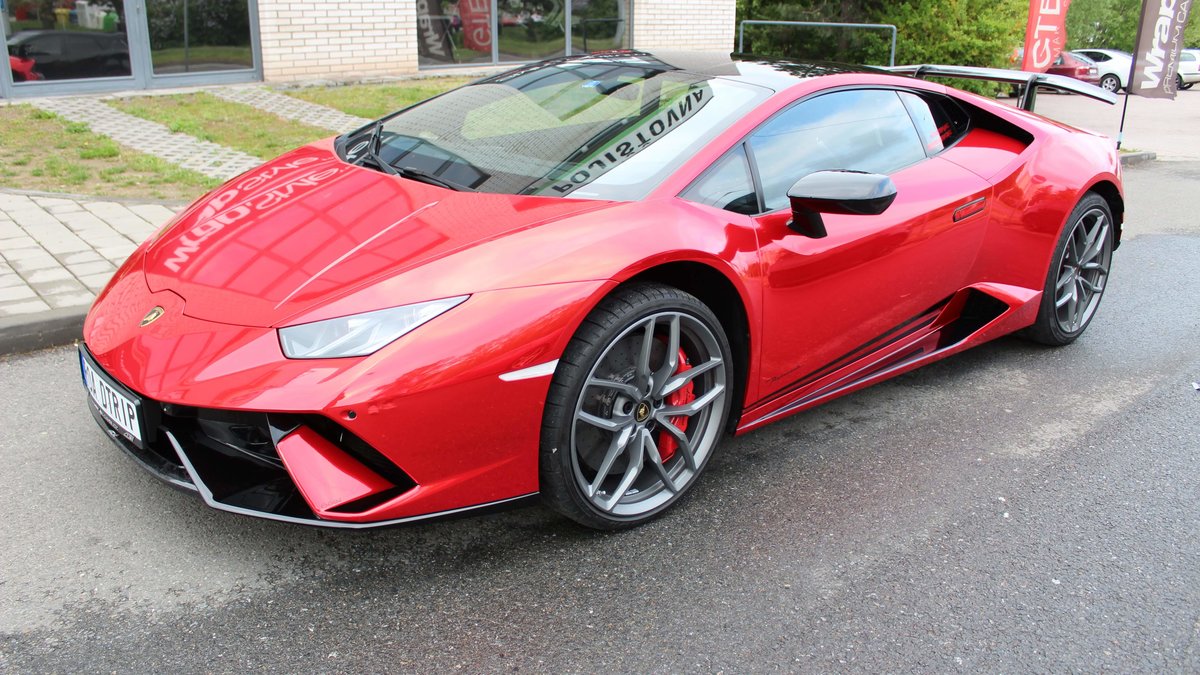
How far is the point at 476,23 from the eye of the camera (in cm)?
1298

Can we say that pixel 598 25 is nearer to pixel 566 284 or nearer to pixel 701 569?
pixel 566 284

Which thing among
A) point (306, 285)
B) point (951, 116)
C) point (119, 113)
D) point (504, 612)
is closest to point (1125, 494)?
point (951, 116)

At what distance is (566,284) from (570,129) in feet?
3.11

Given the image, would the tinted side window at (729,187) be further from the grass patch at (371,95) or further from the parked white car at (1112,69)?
the parked white car at (1112,69)

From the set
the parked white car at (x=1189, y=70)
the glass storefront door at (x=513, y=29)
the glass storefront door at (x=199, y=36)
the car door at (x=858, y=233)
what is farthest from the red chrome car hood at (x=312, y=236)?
the parked white car at (x=1189, y=70)

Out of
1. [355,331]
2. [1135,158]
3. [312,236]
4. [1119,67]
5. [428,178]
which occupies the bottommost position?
[1135,158]

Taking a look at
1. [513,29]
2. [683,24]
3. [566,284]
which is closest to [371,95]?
[513,29]

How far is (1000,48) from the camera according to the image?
56.4 feet

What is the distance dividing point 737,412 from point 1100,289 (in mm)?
2563

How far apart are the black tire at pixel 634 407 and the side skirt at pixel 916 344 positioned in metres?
0.25

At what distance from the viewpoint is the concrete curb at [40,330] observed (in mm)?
4051

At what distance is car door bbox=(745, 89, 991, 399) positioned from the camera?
3104 mm

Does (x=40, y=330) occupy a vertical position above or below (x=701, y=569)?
above

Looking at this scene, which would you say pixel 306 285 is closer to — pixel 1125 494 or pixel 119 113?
pixel 1125 494
